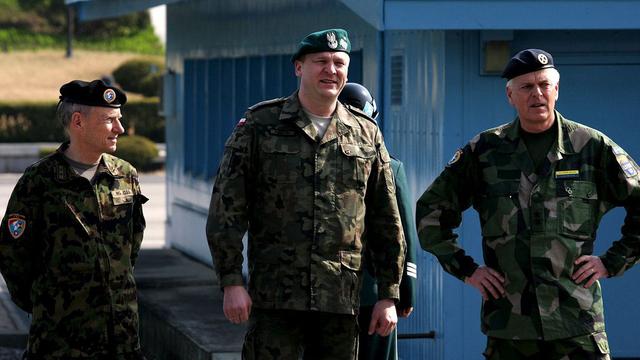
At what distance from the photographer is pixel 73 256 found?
6.36 meters

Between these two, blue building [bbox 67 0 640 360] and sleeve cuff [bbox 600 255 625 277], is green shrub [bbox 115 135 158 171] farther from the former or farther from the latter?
sleeve cuff [bbox 600 255 625 277]

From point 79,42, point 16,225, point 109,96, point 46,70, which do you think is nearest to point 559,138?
point 109,96

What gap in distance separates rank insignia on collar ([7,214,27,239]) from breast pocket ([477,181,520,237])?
2035mm

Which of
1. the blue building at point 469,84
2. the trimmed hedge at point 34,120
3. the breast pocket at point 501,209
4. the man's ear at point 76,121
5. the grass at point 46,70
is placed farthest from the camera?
the grass at point 46,70

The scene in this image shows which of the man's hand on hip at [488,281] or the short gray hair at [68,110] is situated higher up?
the short gray hair at [68,110]

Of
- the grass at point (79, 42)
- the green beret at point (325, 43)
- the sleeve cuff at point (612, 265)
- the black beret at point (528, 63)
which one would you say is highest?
the grass at point (79, 42)

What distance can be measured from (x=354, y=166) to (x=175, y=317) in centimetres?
499

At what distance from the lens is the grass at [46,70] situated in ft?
174

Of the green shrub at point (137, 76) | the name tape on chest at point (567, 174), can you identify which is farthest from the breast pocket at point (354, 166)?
the green shrub at point (137, 76)

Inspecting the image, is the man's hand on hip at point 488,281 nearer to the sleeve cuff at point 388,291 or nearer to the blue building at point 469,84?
the sleeve cuff at point 388,291

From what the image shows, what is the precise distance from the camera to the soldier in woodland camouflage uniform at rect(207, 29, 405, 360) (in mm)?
5449

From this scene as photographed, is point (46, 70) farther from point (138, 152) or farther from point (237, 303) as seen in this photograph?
point (237, 303)

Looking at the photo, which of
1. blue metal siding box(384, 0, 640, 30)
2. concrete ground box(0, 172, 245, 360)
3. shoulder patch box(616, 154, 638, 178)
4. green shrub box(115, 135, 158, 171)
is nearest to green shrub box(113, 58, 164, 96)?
→ green shrub box(115, 135, 158, 171)

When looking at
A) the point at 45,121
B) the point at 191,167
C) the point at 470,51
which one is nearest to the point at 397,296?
the point at 470,51
